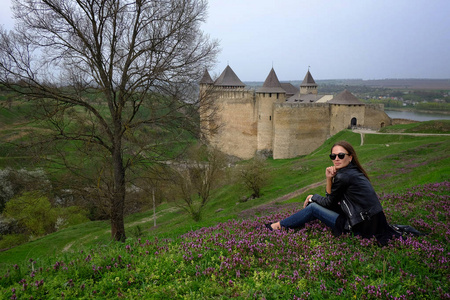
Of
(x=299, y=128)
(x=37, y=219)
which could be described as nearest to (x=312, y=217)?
(x=37, y=219)

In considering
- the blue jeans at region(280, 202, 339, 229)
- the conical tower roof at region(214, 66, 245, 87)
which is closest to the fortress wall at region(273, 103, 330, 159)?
the conical tower roof at region(214, 66, 245, 87)

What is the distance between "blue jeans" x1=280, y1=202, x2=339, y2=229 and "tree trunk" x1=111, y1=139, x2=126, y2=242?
532cm

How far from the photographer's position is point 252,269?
151 inches

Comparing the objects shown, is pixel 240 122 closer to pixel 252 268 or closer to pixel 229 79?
pixel 229 79

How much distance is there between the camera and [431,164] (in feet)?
44.3

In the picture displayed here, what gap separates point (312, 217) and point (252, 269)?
1.65 meters

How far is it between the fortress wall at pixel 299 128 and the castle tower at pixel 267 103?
58.5 inches

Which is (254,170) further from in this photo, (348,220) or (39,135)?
(348,220)

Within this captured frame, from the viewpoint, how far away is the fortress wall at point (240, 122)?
37.4 m

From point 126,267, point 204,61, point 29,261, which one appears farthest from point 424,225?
point 204,61

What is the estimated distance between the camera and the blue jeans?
4.65 m

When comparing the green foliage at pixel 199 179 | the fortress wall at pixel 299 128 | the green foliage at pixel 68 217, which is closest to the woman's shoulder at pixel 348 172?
the green foliage at pixel 199 179

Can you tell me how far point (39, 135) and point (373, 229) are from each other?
8.20 metres

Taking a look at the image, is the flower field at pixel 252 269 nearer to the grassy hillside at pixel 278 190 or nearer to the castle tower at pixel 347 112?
the grassy hillside at pixel 278 190
